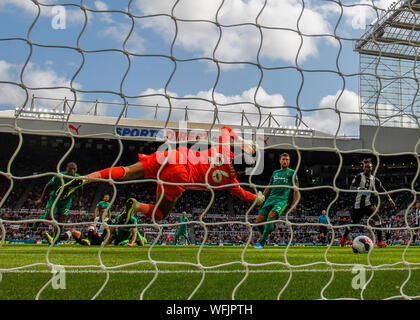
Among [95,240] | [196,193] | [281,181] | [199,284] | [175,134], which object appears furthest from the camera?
[196,193]

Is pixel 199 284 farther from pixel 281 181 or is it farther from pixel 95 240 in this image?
pixel 95 240

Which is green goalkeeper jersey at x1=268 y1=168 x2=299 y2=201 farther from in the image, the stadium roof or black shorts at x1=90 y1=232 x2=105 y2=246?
black shorts at x1=90 y1=232 x2=105 y2=246

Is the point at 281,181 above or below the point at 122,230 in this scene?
above

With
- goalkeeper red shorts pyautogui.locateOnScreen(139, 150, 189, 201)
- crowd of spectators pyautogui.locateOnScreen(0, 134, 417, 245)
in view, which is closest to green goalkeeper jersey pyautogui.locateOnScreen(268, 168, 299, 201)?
goalkeeper red shorts pyautogui.locateOnScreen(139, 150, 189, 201)

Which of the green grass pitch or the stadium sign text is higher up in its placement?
the stadium sign text

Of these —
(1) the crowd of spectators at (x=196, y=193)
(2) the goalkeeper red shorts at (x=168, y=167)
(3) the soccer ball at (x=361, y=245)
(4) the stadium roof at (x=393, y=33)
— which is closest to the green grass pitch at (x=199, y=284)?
(2) the goalkeeper red shorts at (x=168, y=167)

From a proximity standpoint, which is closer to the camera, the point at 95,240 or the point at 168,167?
the point at 168,167

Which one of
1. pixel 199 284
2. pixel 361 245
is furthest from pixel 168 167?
pixel 361 245

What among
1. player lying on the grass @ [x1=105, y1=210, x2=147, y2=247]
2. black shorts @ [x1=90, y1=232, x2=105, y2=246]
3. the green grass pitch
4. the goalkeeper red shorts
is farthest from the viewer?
black shorts @ [x1=90, y1=232, x2=105, y2=246]

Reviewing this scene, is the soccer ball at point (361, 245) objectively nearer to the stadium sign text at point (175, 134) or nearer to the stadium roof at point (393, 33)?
the stadium roof at point (393, 33)

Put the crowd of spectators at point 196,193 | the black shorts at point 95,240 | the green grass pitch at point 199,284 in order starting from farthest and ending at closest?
the crowd of spectators at point 196,193, the black shorts at point 95,240, the green grass pitch at point 199,284
